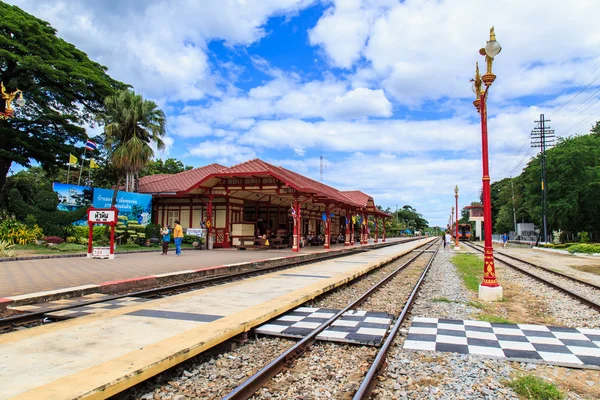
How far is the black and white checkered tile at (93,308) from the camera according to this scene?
20.4 ft

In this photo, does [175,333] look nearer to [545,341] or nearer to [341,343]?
[341,343]

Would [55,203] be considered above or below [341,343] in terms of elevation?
above

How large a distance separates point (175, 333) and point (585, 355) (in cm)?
500

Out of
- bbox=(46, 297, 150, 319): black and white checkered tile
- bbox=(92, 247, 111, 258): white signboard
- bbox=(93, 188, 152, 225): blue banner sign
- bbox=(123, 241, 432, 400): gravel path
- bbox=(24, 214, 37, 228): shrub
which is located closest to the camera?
bbox=(123, 241, 432, 400): gravel path

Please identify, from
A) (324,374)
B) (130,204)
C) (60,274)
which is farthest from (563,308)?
(130,204)

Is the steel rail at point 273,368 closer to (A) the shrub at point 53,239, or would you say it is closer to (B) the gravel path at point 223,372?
(B) the gravel path at point 223,372

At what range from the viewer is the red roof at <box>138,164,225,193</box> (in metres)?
27.4

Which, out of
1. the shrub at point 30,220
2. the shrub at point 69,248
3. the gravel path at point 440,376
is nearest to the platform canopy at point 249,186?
the shrub at point 69,248

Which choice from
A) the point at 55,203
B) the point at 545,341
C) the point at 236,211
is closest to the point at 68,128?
the point at 55,203

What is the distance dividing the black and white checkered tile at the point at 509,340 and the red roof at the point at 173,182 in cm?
2231

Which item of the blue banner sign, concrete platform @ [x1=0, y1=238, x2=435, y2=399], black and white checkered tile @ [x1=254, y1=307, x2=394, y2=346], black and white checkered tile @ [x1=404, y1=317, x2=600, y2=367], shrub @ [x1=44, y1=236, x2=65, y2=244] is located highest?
the blue banner sign

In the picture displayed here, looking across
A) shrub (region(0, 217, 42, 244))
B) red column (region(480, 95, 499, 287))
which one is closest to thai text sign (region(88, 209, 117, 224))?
shrub (region(0, 217, 42, 244))

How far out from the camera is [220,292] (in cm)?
821

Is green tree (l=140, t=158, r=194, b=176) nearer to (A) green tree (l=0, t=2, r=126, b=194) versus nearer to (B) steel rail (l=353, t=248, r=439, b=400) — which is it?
(A) green tree (l=0, t=2, r=126, b=194)
